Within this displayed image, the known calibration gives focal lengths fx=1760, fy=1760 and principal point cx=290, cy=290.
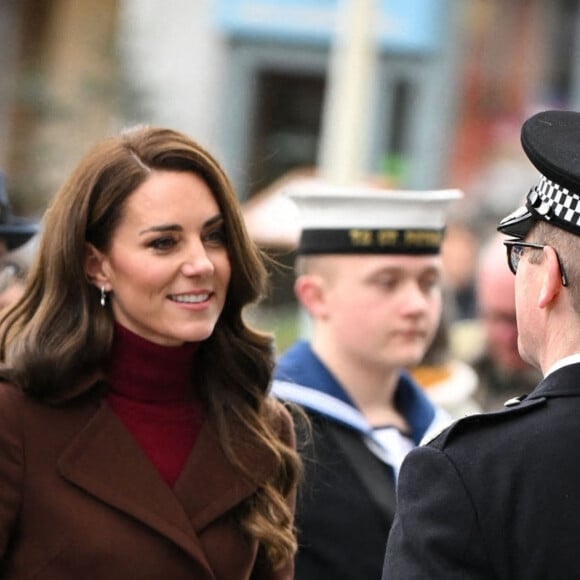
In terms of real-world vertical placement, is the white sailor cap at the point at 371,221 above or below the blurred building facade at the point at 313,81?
above

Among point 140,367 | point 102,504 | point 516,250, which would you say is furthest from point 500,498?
point 140,367

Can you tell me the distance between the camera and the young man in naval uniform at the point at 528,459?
2930 mm

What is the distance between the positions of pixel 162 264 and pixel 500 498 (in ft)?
3.98

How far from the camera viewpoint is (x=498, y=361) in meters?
6.77

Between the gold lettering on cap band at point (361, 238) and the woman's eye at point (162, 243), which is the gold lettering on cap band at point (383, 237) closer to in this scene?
the gold lettering on cap band at point (361, 238)

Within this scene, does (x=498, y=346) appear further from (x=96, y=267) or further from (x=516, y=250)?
(x=516, y=250)

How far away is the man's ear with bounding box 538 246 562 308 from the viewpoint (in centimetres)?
299

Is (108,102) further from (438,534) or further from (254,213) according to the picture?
(438,534)

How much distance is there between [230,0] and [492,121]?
2.81 meters

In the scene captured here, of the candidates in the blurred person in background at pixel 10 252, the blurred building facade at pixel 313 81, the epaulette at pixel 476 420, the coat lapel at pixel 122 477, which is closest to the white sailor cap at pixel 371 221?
the blurred person in background at pixel 10 252

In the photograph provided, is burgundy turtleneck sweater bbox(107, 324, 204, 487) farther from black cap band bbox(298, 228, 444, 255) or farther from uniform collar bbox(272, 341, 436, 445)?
black cap band bbox(298, 228, 444, 255)

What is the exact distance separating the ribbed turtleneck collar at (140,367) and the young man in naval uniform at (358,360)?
2.24ft

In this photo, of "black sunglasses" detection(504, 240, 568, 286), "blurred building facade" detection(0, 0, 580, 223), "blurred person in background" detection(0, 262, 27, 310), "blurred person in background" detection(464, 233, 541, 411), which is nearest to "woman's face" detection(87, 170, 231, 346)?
"black sunglasses" detection(504, 240, 568, 286)

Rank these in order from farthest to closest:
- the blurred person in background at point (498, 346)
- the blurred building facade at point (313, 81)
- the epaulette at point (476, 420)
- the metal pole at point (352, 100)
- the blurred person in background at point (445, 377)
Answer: the blurred building facade at point (313, 81), the metal pole at point (352, 100), the blurred person in background at point (498, 346), the blurred person in background at point (445, 377), the epaulette at point (476, 420)
